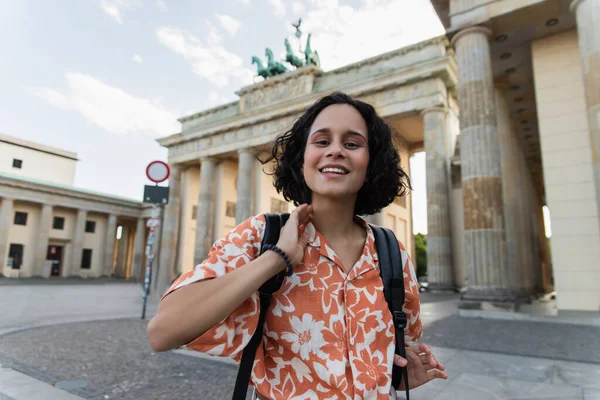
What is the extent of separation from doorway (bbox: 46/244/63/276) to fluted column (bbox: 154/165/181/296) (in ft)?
56.0

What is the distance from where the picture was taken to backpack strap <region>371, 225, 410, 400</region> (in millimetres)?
1237

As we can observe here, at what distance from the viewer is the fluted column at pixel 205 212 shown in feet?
86.5

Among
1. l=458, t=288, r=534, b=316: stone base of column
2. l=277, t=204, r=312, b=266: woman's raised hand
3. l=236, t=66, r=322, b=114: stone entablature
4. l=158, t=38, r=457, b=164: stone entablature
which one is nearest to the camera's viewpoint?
l=277, t=204, r=312, b=266: woman's raised hand

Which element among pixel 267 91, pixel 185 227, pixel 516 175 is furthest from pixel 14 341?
pixel 185 227

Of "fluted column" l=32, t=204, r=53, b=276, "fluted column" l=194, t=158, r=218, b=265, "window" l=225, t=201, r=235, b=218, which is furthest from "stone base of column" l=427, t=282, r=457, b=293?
"fluted column" l=32, t=204, r=53, b=276

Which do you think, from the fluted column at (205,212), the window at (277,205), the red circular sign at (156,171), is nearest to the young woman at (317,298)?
the red circular sign at (156,171)

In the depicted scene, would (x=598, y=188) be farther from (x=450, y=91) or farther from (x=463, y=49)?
(x=450, y=91)

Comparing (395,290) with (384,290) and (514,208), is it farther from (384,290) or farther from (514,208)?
(514,208)

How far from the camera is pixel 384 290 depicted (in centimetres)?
126

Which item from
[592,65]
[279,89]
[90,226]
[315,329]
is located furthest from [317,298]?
[90,226]

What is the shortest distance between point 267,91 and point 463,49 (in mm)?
16477

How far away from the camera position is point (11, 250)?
3512 centimetres

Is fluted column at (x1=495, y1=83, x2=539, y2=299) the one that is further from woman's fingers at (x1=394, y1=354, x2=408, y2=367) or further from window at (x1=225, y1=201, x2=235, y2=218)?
window at (x1=225, y1=201, x2=235, y2=218)

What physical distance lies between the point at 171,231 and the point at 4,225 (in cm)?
1684
